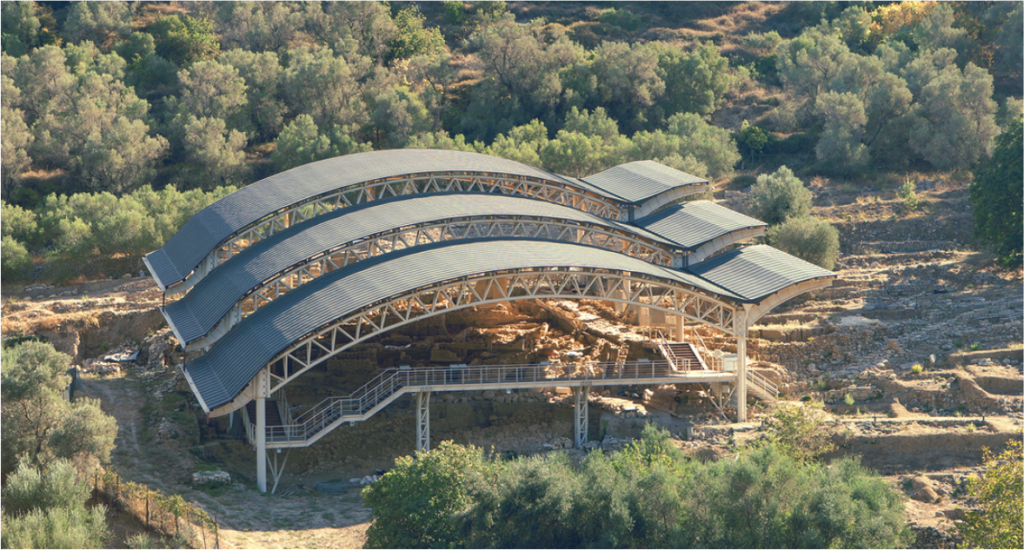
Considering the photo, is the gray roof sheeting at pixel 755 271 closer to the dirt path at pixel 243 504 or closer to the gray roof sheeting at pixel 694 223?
the gray roof sheeting at pixel 694 223

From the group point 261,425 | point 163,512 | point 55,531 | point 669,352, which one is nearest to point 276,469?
point 261,425

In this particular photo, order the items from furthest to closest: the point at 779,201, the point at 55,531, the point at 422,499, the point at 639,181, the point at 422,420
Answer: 1. the point at 779,201
2. the point at 639,181
3. the point at 422,420
4. the point at 422,499
5. the point at 55,531

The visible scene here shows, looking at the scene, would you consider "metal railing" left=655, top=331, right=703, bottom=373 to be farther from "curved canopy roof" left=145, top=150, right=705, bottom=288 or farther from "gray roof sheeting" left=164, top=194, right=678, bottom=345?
"curved canopy roof" left=145, top=150, right=705, bottom=288

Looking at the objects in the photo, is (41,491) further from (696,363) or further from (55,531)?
(696,363)

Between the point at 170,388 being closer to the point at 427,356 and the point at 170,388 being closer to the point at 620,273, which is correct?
the point at 427,356

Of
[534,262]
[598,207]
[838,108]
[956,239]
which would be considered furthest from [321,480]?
[838,108]

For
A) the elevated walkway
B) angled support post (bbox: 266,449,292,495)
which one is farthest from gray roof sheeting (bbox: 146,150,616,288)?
angled support post (bbox: 266,449,292,495)

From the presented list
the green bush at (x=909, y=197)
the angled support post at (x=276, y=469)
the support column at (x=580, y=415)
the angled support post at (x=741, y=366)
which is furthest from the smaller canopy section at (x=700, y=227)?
the angled support post at (x=276, y=469)
